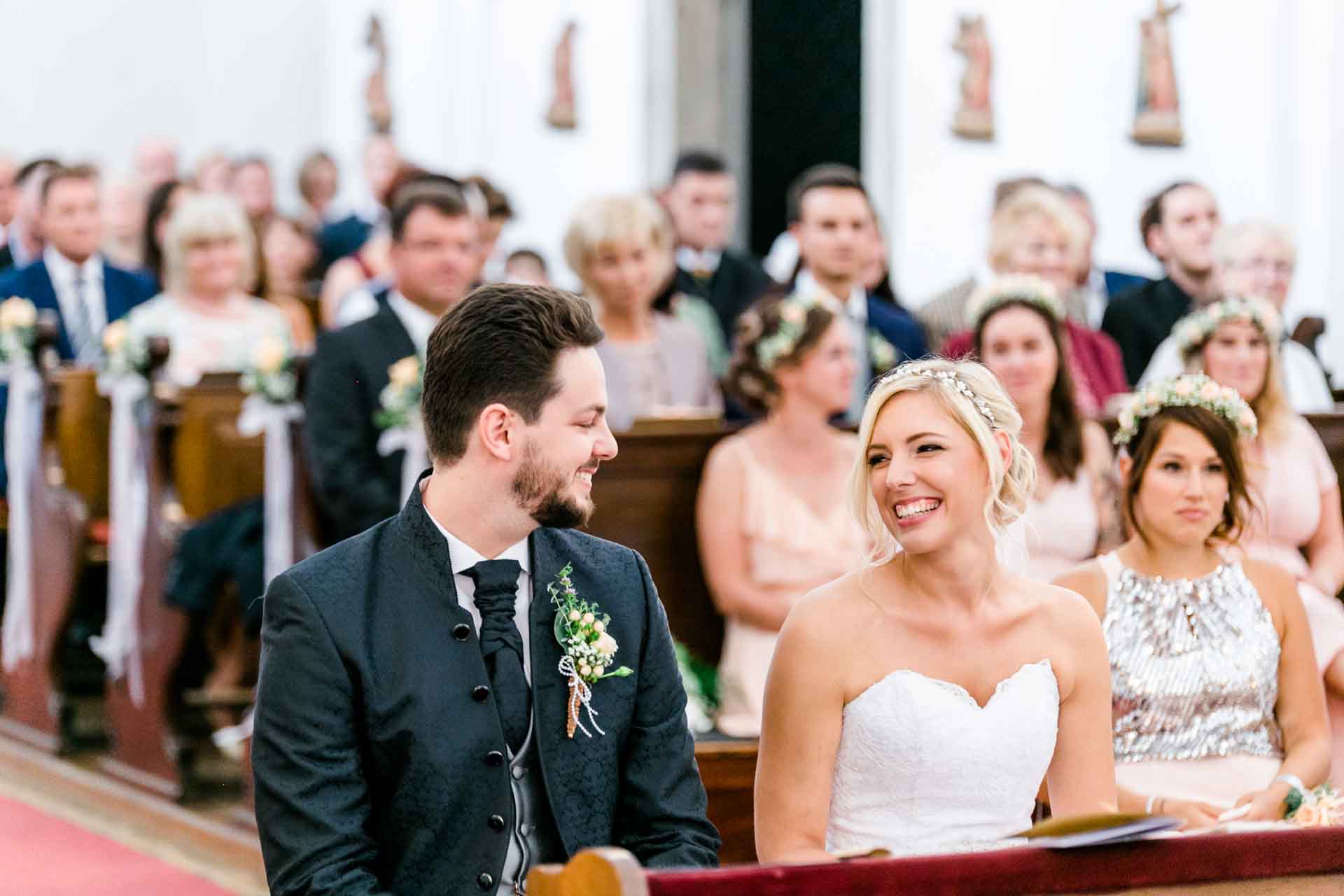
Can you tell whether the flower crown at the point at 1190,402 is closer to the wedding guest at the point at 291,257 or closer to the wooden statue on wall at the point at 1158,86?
the wooden statue on wall at the point at 1158,86

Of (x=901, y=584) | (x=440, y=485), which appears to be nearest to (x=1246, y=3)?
(x=901, y=584)

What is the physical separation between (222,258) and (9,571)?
4.52ft

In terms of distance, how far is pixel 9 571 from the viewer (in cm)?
701

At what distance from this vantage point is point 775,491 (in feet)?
16.2

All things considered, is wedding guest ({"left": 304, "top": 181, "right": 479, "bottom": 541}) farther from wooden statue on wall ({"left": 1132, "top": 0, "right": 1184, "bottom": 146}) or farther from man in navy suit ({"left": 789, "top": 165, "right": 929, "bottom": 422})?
wooden statue on wall ({"left": 1132, "top": 0, "right": 1184, "bottom": 146})

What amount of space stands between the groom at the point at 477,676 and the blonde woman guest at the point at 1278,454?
2537mm

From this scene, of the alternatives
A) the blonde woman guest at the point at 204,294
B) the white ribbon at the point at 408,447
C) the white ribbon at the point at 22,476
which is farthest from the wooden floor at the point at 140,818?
the blonde woman guest at the point at 204,294

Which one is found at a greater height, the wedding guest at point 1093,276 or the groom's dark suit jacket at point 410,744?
the wedding guest at point 1093,276

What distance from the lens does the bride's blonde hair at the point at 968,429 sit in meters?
2.94

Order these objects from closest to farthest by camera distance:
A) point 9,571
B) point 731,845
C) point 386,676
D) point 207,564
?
point 386,676 → point 731,845 → point 207,564 → point 9,571

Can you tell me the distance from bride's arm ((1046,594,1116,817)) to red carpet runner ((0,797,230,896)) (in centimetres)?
249

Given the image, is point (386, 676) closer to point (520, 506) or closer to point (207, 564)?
point (520, 506)

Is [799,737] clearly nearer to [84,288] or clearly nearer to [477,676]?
[477,676]

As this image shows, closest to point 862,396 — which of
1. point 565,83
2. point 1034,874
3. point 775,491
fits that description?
point 775,491
